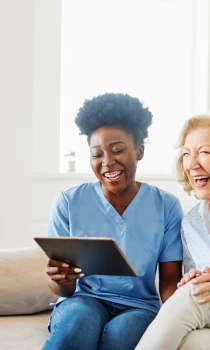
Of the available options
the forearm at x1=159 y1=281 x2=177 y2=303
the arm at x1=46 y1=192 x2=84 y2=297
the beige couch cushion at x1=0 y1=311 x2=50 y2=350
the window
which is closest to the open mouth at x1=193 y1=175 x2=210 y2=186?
the forearm at x1=159 y1=281 x2=177 y2=303

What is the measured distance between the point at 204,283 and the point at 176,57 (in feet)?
11.5

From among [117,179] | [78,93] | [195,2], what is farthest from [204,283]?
[195,2]

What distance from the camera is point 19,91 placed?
409 cm

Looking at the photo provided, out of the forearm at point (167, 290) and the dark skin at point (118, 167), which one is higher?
the dark skin at point (118, 167)

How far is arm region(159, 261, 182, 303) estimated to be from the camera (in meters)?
2.12

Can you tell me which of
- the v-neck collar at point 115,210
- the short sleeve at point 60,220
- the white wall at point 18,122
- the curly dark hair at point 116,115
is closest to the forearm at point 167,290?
the v-neck collar at point 115,210

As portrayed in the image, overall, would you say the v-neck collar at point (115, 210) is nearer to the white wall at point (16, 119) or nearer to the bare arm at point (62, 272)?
the bare arm at point (62, 272)

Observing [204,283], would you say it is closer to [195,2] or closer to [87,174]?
[87,174]

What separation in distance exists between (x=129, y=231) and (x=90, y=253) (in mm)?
368

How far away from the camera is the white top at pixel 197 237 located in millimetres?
2023

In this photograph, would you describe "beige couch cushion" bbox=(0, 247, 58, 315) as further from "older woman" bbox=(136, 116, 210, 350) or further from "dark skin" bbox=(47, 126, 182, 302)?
"older woman" bbox=(136, 116, 210, 350)

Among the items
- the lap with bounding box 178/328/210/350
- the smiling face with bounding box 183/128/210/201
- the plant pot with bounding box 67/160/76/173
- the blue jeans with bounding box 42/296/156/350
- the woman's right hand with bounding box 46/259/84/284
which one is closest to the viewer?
the lap with bounding box 178/328/210/350

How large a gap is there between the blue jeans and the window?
293cm

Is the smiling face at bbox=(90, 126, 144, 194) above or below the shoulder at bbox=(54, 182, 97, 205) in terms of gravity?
above
